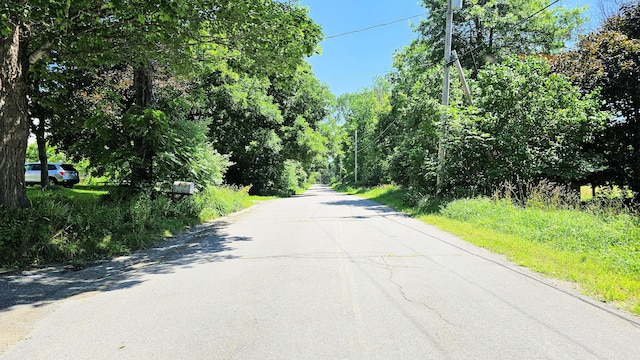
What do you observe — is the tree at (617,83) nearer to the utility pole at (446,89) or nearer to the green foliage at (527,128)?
the green foliage at (527,128)

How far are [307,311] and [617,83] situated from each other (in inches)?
638

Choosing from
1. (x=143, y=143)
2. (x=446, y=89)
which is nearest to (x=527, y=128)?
(x=446, y=89)

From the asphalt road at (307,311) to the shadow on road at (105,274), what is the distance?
0.10 ft

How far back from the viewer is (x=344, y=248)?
332 inches

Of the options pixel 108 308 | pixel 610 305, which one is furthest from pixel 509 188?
pixel 108 308

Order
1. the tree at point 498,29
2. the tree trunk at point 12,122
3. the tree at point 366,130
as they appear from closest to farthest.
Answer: the tree trunk at point 12,122, the tree at point 498,29, the tree at point 366,130

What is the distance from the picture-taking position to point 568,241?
7980 millimetres

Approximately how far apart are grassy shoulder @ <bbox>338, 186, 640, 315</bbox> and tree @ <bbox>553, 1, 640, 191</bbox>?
583 centimetres

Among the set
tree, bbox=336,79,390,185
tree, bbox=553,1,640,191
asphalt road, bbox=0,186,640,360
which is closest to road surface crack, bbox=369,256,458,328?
asphalt road, bbox=0,186,640,360

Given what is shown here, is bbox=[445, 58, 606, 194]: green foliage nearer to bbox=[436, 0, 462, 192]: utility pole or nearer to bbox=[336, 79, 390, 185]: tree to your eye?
bbox=[436, 0, 462, 192]: utility pole

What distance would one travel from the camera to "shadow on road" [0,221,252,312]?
5.29 metres

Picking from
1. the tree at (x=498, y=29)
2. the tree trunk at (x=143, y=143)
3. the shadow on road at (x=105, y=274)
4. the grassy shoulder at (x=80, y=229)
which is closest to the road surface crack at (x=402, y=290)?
the shadow on road at (x=105, y=274)

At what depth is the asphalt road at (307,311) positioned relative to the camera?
3.56m

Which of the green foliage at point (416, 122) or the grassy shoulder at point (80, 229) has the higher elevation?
the green foliage at point (416, 122)
